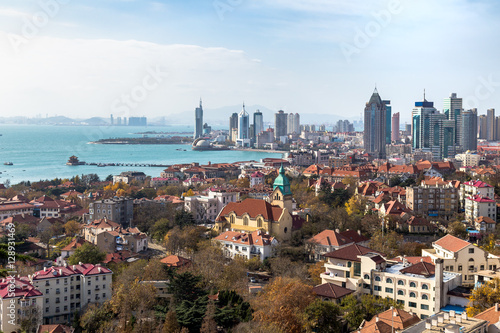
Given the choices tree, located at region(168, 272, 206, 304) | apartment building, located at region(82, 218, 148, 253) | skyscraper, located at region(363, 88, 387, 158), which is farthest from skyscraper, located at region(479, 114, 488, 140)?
tree, located at region(168, 272, 206, 304)

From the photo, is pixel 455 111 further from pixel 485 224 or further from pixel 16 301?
pixel 16 301

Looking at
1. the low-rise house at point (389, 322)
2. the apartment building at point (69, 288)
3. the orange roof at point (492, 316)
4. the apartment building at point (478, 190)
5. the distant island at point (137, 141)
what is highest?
the distant island at point (137, 141)

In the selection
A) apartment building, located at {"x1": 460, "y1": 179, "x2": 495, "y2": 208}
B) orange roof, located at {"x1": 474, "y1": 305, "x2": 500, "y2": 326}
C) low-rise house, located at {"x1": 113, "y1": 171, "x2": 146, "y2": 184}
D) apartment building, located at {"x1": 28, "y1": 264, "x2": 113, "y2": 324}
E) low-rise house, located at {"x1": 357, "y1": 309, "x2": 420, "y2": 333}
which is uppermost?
apartment building, located at {"x1": 460, "y1": 179, "x2": 495, "y2": 208}

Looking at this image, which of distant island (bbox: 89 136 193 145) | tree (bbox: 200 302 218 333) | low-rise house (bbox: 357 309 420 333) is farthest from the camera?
distant island (bbox: 89 136 193 145)

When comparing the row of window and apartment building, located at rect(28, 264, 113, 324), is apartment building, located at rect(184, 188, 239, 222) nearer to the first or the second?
apartment building, located at rect(28, 264, 113, 324)

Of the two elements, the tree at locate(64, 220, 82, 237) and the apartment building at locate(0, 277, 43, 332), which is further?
the tree at locate(64, 220, 82, 237)

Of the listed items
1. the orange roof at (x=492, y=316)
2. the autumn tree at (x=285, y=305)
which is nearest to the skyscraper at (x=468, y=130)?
the autumn tree at (x=285, y=305)

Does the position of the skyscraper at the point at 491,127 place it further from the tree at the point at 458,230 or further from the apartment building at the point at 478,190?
the tree at the point at 458,230
